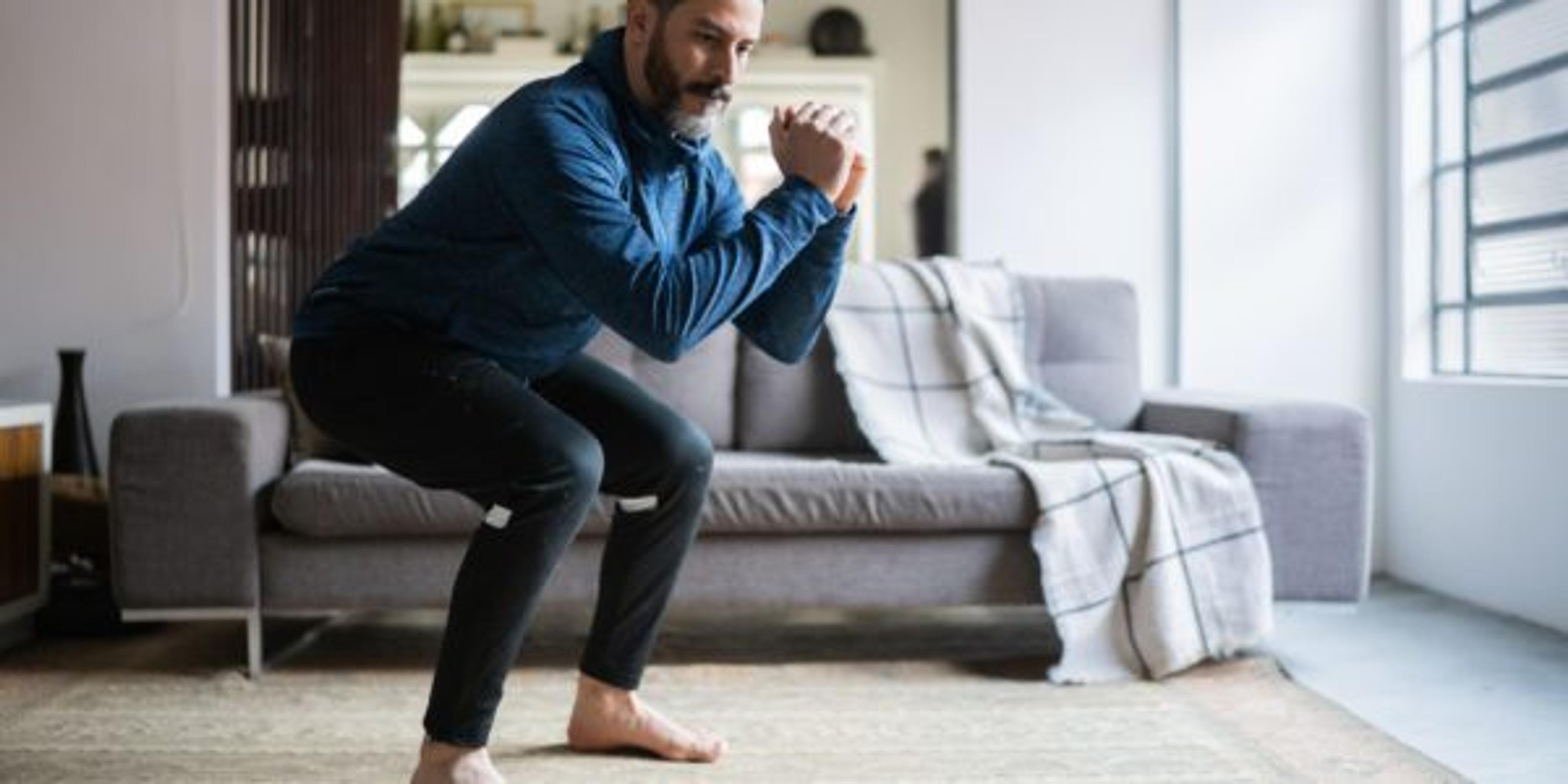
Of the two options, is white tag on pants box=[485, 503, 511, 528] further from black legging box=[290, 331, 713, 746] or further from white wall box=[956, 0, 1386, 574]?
white wall box=[956, 0, 1386, 574]

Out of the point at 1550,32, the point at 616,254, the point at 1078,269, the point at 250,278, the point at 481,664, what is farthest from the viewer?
the point at 1078,269

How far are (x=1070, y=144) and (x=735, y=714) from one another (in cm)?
201

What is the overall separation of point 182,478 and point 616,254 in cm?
142

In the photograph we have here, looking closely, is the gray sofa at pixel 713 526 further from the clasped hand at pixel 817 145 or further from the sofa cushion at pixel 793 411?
the clasped hand at pixel 817 145

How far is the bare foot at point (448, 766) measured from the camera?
5.69 ft

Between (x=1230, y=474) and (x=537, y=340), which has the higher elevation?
(x=537, y=340)

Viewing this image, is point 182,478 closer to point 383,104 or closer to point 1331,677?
point 383,104

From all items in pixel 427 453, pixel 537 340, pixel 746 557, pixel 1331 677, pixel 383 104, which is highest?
pixel 383 104

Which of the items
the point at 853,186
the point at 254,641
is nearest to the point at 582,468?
the point at 853,186

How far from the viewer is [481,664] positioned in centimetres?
173

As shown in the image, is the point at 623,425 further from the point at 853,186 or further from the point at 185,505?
the point at 185,505

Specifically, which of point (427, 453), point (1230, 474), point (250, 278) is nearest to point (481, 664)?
point (427, 453)

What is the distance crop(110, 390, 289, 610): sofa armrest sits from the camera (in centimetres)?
263

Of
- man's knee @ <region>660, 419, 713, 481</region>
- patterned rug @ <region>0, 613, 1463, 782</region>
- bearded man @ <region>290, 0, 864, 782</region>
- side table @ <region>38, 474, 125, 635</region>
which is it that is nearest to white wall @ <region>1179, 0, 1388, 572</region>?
patterned rug @ <region>0, 613, 1463, 782</region>
